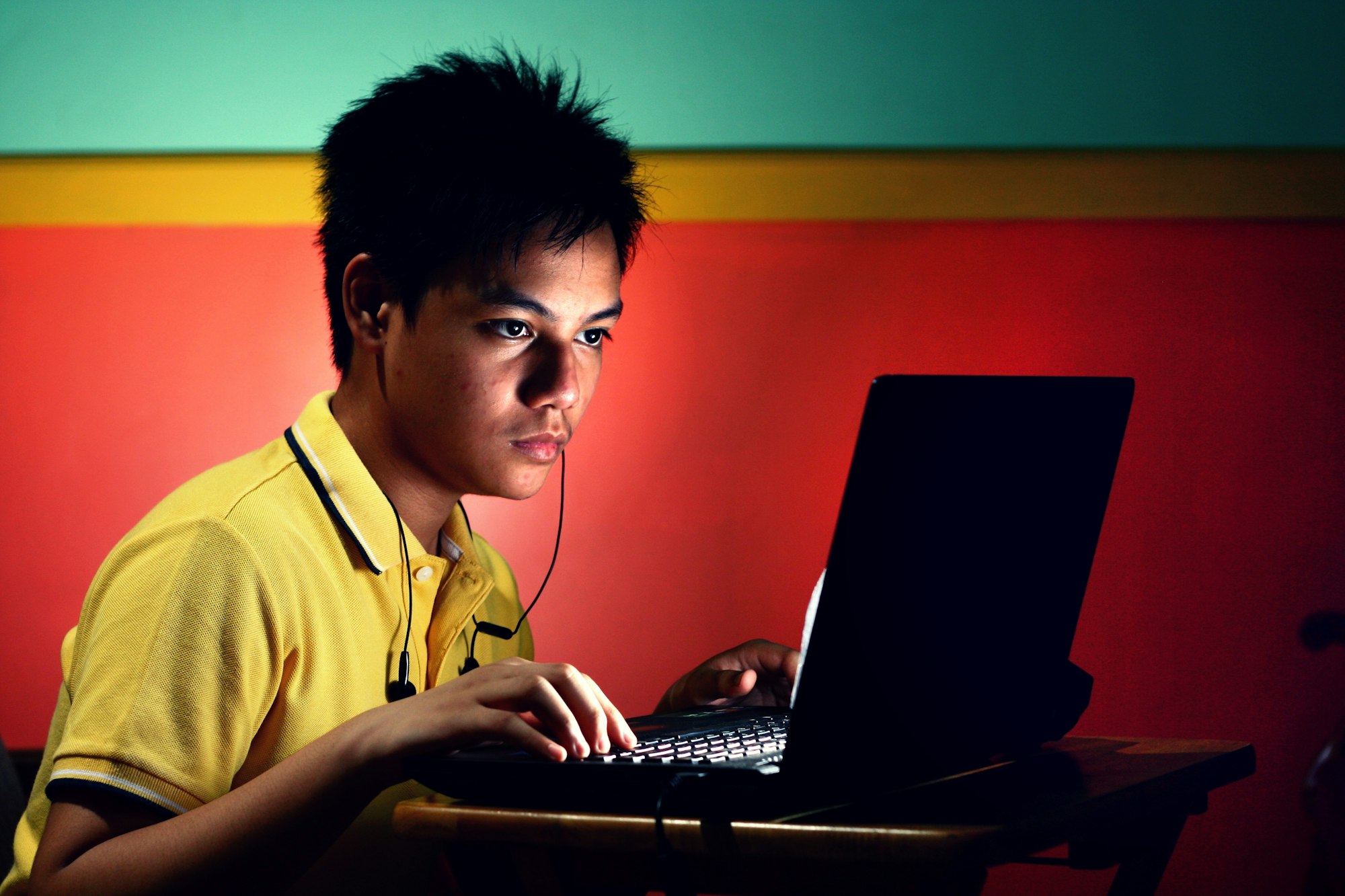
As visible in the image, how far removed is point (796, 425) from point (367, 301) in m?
0.81

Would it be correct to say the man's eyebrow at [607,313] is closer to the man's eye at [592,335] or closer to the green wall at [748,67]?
the man's eye at [592,335]

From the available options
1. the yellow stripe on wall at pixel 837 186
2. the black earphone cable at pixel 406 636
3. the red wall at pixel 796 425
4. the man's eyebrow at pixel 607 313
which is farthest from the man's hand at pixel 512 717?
the yellow stripe on wall at pixel 837 186

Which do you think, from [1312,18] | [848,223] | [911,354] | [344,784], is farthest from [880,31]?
[344,784]

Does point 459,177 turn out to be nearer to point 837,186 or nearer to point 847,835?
point 847,835

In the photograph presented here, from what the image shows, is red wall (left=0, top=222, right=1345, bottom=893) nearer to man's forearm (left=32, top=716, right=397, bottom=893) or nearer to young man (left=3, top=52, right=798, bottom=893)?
young man (left=3, top=52, right=798, bottom=893)

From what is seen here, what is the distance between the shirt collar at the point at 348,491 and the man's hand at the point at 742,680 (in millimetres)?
279

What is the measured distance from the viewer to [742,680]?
100 centimetres

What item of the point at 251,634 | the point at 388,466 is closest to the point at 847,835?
the point at 251,634

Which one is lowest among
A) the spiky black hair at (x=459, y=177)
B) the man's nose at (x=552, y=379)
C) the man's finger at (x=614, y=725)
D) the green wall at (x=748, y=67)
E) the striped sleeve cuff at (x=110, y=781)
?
the striped sleeve cuff at (x=110, y=781)

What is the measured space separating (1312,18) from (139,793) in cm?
175

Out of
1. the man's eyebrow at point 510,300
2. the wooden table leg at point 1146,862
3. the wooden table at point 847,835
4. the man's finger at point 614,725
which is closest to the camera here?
the wooden table at point 847,835

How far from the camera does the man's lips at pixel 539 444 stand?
0.97 metres

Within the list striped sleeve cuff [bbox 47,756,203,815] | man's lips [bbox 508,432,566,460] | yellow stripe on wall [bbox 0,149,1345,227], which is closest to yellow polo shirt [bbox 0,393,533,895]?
striped sleeve cuff [bbox 47,756,203,815]

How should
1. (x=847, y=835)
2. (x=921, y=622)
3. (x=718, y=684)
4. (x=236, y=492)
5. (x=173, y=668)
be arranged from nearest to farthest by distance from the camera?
(x=847, y=835), (x=921, y=622), (x=173, y=668), (x=236, y=492), (x=718, y=684)
